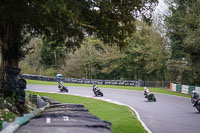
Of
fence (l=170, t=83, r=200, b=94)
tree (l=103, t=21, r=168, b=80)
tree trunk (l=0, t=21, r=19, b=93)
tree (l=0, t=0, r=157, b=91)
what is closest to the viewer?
A: tree (l=0, t=0, r=157, b=91)

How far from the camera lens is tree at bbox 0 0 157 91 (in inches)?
316

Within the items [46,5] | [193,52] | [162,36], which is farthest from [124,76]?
[46,5]

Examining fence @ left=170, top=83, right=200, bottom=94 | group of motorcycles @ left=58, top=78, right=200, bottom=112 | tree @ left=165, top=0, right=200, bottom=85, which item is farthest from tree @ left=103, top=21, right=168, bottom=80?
group of motorcycles @ left=58, top=78, right=200, bottom=112

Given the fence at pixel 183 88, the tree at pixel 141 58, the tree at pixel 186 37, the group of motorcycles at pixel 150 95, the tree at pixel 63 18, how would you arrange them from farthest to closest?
the tree at pixel 141 58 < the tree at pixel 186 37 < the fence at pixel 183 88 < the group of motorcycles at pixel 150 95 < the tree at pixel 63 18

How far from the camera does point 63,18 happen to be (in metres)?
9.18

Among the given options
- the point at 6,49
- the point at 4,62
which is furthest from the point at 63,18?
the point at 4,62

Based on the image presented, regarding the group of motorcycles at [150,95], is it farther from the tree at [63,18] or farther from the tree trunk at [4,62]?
the tree trunk at [4,62]

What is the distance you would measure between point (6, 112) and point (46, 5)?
4.04m

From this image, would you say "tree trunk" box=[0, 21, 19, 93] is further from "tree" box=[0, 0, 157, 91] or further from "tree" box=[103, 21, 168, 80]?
"tree" box=[103, 21, 168, 80]

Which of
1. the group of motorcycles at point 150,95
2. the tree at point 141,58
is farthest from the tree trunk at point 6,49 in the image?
the tree at point 141,58

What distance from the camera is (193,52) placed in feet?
112

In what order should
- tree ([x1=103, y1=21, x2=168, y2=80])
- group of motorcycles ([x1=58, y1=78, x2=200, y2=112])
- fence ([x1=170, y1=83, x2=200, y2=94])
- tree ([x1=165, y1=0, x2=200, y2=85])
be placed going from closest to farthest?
group of motorcycles ([x1=58, y1=78, x2=200, y2=112]) → fence ([x1=170, y1=83, x2=200, y2=94]) → tree ([x1=165, y1=0, x2=200, y2=85]) → tree ([x1=103, y1=21, x2=168, y2=80])

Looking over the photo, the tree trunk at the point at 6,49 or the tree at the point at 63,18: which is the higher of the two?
the tree at the point at 63,18

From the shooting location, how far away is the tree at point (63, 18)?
8016 mm
